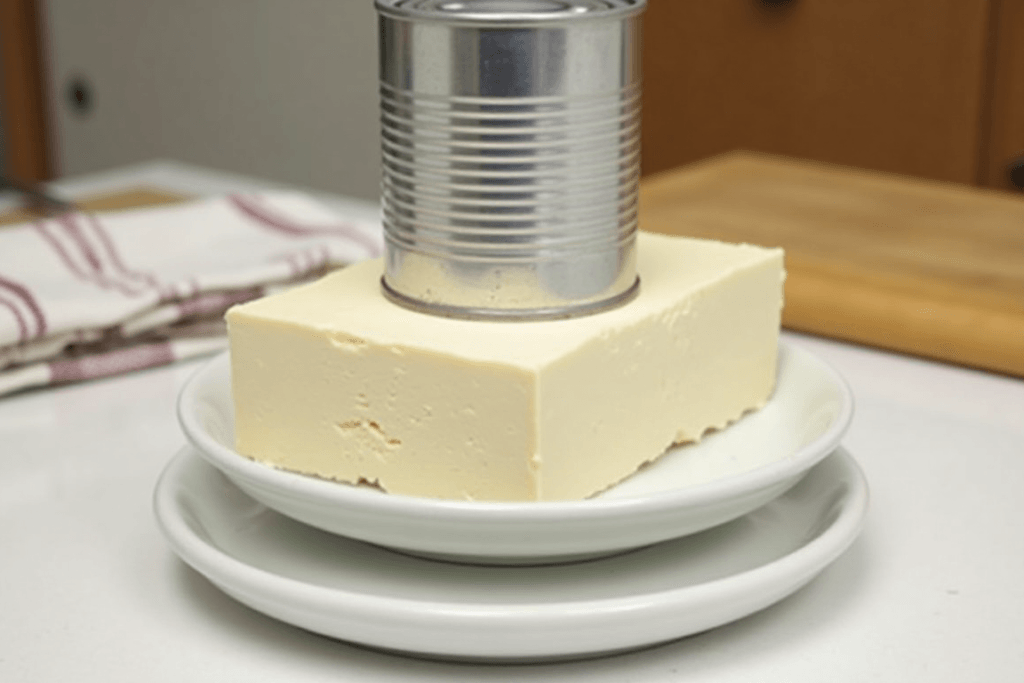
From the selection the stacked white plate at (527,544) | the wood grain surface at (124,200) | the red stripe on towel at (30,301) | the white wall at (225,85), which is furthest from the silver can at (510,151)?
the white wall at (225,85)

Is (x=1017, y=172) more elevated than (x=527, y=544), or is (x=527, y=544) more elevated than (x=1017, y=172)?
(x=527, y=544)

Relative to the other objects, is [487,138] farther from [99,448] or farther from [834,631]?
[99,448]

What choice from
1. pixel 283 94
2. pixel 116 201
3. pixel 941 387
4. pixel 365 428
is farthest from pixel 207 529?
pixel 283 94

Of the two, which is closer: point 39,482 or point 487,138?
point 487,138

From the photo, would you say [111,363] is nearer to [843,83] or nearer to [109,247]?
[109,247]

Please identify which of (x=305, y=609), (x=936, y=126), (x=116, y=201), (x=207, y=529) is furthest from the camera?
(x=936, y=126)

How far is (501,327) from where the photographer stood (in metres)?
0.62

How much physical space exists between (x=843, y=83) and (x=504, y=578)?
152 cm

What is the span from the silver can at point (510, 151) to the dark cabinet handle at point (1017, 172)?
51.9 inches

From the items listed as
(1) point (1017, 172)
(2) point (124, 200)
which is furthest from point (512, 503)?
(1) point (1017, 172)

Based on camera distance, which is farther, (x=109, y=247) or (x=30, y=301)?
(x=109, y=247)

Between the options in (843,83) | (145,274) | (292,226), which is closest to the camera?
(145,274)

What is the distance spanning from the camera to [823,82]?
6.61 feet

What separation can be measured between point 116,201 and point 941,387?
32.9 inches
